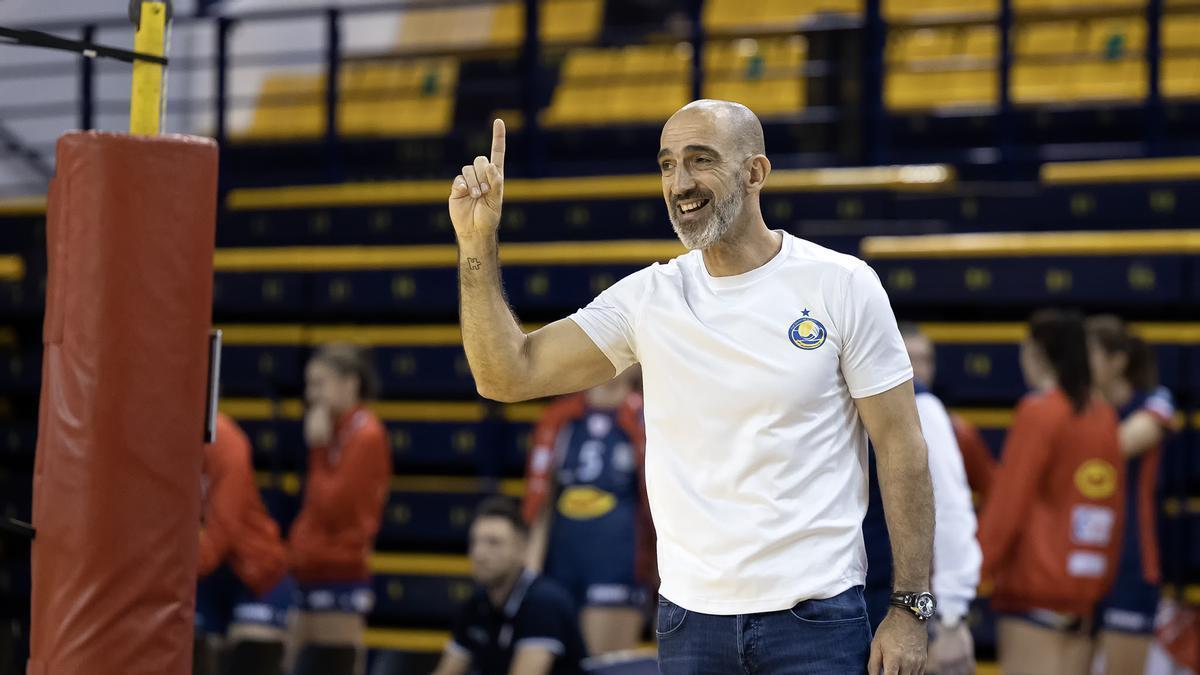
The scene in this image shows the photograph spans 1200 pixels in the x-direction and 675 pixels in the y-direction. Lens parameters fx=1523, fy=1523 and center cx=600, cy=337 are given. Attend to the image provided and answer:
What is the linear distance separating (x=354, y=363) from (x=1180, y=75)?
239 inches

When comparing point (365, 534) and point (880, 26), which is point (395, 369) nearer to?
point (365, 534)

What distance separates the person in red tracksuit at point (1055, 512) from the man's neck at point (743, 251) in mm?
3007

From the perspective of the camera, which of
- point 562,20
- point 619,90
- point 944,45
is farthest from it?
point 562,20

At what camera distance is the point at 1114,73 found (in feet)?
33.1

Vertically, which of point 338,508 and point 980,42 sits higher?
point 980,42

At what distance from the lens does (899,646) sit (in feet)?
9.85

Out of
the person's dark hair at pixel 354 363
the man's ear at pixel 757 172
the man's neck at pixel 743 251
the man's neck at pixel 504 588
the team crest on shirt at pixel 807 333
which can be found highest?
the man's ear at pixel 757 172

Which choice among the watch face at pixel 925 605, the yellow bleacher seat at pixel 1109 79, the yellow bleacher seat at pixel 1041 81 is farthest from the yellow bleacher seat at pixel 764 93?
the watch face at pixel 925 605

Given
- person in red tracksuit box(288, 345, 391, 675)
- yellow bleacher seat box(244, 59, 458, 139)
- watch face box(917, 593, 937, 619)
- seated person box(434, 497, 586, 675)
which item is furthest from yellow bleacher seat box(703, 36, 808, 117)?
watch face box(917, 593, 937, 619)

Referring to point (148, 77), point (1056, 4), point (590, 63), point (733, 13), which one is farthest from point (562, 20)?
point (148, 77)

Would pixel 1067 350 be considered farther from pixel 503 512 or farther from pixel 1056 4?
pixel 1056 4

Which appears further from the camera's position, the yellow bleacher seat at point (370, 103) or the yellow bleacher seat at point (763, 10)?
the yellow bleacher seat at point (370, 103)

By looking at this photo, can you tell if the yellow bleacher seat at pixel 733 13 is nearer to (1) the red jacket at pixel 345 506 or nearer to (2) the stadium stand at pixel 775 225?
(2) the stadium stand at pixel 775 225

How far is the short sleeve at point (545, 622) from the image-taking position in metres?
5.92
